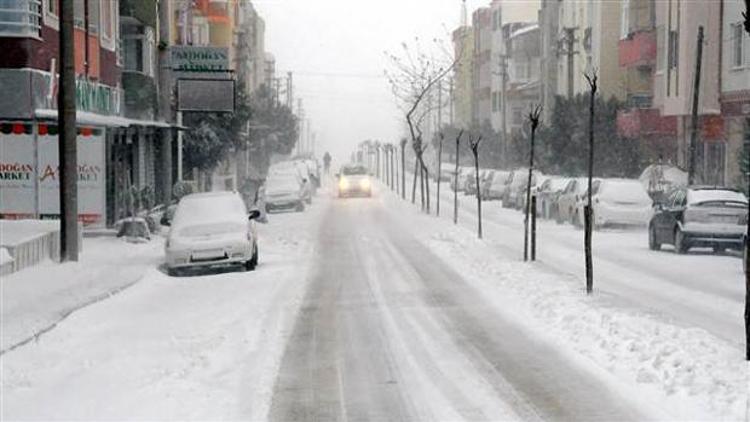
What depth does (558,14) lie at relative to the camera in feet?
277

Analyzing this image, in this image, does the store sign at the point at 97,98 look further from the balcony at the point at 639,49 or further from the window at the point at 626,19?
the window at the point at 626,19

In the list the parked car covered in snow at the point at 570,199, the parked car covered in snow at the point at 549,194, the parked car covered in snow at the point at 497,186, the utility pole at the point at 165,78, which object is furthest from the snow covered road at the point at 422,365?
the parked car covered in snow at the point at 497,186

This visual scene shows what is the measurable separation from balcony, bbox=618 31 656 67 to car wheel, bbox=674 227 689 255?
2631 cm

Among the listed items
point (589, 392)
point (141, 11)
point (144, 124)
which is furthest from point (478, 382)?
point (141, 11)

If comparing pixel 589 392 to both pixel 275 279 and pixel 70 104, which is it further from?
pixel 70 104

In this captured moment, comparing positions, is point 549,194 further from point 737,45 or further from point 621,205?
point 737,45

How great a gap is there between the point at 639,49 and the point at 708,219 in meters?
28.4

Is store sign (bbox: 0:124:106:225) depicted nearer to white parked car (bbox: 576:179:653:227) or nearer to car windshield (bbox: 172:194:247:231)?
car windshield (bbox: 172:194:247:231)

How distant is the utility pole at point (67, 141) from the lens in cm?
2120

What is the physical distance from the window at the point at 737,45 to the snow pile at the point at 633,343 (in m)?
23.7

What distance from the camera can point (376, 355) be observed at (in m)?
12.1

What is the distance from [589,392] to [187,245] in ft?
45.3

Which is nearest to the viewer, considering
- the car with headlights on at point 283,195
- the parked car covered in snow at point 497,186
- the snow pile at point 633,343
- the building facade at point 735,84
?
the snow pile at point 633,343

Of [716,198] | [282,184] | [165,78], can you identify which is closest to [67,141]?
[165,78]
